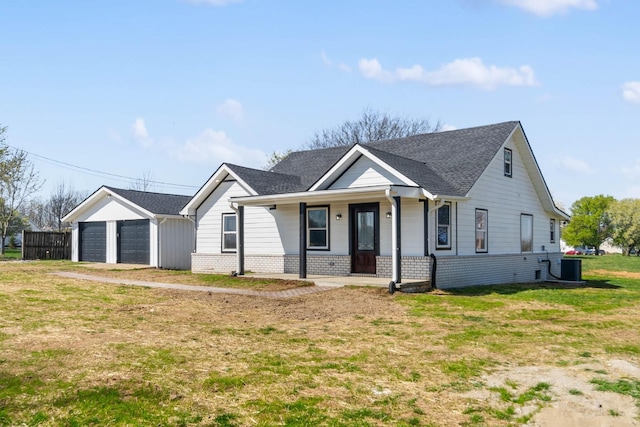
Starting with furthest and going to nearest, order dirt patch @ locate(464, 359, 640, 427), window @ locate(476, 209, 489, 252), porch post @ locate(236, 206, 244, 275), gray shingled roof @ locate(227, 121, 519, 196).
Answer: porch post @ locate(236, 206, 244, 275)
window @ locate(476, 209, 489, 252)
gray shingled roof @ locate(227, 121, 519, 196)
dirt patch @ locate(464, 359, 640, 427)

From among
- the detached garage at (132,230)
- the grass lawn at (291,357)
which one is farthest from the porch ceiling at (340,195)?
the detached garage at (132,230)

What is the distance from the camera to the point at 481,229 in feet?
62.3

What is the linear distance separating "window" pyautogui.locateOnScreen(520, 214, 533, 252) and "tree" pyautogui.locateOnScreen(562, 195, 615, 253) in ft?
165

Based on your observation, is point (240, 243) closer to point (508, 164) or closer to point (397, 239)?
point (397, 239)

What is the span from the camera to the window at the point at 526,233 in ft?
71.5

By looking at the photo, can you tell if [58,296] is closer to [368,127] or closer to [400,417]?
[400,417]

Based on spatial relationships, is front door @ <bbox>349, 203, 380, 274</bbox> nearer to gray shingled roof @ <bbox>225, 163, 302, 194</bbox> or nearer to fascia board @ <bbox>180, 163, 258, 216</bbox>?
gray shingled roof @ <bbox>225, 163, 302, 194</bbox>

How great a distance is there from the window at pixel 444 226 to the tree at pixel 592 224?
188ft

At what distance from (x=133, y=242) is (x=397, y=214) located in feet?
54.7

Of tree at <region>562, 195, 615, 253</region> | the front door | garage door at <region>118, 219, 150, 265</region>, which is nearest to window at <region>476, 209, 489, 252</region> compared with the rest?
the front door

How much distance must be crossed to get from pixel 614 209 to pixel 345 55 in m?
60.9

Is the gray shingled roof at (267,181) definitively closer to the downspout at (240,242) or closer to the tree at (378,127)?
the downspout at (240,242)

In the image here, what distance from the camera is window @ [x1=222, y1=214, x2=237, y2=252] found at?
21.5 m

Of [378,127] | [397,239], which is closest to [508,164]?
[397,239]
